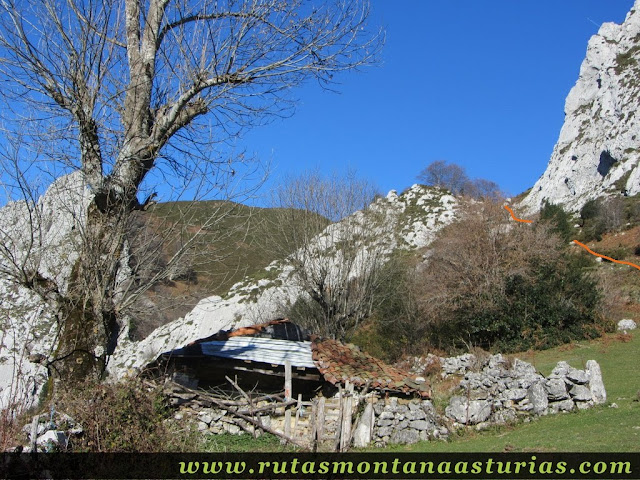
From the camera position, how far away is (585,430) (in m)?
10.2

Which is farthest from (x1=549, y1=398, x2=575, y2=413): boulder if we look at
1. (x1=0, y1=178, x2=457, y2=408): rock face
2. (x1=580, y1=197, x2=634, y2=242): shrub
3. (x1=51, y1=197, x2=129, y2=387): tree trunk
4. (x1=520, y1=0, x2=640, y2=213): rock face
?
(x1=520, y1=0, x2=640, y2=213): rock face

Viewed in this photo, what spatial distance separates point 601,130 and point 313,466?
66.0 m

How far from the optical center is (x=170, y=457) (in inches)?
255

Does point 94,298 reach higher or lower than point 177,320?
lower

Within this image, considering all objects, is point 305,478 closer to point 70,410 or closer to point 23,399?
point 70,410

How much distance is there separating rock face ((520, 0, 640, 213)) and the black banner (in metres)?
42.1

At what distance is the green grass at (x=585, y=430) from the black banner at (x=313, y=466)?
2.47 ft

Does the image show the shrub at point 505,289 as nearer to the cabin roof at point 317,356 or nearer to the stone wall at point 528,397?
the cabin roof at point 317,356

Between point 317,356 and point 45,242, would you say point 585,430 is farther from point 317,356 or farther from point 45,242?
point 45,242

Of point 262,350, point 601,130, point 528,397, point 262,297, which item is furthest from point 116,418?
point 601,130

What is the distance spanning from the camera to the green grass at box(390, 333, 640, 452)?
8.80 metres

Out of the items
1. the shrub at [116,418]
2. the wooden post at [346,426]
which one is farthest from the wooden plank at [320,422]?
the shrub at [116,418]

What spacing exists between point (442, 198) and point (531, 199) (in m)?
37.1

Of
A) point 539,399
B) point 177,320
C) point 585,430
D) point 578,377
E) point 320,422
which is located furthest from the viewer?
point 177,320
